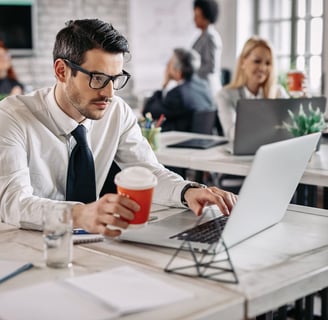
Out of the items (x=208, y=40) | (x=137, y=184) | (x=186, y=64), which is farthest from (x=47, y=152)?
(x=208, y=40)

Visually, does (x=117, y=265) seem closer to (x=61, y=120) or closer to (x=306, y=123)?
(x=61, y=120)

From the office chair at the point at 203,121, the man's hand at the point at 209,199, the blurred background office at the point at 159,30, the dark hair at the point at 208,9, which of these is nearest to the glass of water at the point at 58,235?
the man's hand at the point at 209,199

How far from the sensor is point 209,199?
1.83m

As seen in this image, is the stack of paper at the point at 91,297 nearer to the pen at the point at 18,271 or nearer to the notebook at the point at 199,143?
the pen at the point at 18,271

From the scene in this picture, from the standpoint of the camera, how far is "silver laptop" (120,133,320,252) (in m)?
1.42

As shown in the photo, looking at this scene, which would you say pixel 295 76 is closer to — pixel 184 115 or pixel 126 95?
pixel 184 115

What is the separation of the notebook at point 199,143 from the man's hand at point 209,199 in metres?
1.24

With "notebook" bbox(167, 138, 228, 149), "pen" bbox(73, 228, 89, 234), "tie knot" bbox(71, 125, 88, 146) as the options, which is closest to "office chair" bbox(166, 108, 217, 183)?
"notebook" bbox(167, 138, 228, 149)

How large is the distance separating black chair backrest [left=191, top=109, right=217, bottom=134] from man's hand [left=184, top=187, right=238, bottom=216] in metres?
2.48

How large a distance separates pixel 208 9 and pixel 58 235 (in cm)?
483

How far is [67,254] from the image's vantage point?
4.72ft

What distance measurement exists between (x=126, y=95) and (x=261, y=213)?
6.46 m

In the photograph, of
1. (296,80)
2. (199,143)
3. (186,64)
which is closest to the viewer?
(199,143)

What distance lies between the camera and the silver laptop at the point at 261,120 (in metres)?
2.83
